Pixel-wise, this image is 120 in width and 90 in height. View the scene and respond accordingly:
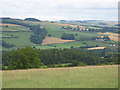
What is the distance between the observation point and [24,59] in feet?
141

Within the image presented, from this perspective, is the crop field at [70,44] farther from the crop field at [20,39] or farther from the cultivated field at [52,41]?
the crop field at [20,39]

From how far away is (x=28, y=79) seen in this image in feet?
63.1

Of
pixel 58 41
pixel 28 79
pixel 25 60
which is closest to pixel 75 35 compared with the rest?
pixel 58 41

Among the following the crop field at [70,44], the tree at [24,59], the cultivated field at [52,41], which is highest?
the tree at [24,59]

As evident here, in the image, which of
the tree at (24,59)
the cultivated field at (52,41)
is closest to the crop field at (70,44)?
the cultivated field at (52,41)

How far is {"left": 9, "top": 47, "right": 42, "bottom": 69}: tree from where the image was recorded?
42.1 m

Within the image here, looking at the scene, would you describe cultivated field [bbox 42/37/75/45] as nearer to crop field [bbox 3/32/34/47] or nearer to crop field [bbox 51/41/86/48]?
crop field [bbox 51/41/86/48]

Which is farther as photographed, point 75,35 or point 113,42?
point 75,35

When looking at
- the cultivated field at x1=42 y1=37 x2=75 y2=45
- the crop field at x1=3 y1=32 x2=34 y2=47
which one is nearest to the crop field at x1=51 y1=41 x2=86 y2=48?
the cultivated field at x1=42 y1=37 x2=75 y2=45

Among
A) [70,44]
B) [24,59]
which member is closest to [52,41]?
[70,44]

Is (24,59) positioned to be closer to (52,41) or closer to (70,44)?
(70,44)

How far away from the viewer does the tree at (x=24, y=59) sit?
42.1m

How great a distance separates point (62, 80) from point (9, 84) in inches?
131

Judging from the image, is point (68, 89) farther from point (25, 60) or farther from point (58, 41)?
point (58, 41)
